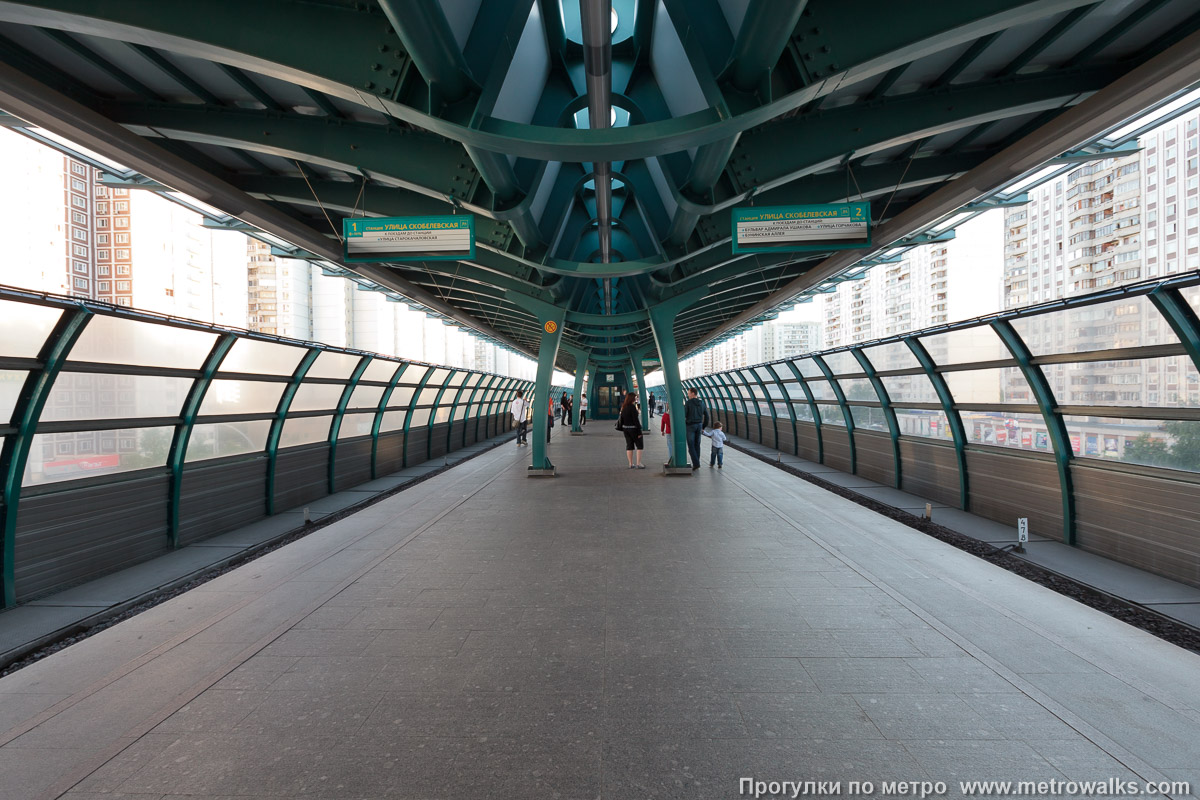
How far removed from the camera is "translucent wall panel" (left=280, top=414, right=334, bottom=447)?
29.6 ft

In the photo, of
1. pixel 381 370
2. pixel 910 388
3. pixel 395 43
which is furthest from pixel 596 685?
pixel 381 370

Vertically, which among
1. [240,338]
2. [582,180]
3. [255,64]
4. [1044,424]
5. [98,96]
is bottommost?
[1044,424]

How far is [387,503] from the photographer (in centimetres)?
911

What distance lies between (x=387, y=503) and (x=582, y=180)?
7.05 m

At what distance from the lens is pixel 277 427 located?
8578 mm

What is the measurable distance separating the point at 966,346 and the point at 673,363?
7.75 m

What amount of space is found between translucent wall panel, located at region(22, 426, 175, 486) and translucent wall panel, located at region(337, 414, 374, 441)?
428 centimetres

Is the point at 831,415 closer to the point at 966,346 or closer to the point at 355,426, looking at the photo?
the point at 966,346

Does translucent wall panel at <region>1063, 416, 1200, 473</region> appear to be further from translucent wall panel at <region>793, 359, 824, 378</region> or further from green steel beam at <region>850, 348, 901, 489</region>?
translucent wall panel at <region>793, 359, 824, 378</region>

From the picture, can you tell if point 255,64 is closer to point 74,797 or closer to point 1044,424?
point 74,797

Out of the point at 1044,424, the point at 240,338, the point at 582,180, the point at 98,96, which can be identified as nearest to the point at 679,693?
the point at 1044,424

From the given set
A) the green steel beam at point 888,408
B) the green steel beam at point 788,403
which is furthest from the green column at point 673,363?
the green steel beam at point 888,408

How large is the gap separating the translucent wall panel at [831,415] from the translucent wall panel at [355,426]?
11092 mm

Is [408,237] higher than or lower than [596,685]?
higher
